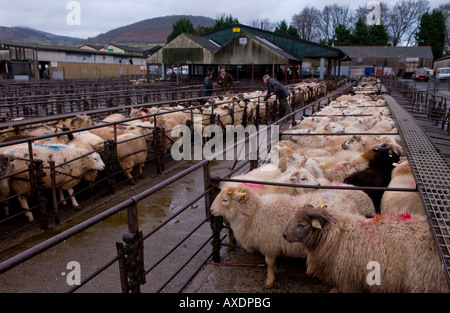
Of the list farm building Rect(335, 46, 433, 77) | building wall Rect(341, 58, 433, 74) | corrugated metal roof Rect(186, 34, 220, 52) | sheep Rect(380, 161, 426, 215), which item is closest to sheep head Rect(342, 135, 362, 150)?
sheep Rect(380, 161, 426, 215)

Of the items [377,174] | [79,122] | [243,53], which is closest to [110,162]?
[79,122]

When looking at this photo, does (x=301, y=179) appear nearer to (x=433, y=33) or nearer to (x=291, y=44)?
(x=291, y=44)

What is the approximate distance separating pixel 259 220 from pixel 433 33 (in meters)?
95.9

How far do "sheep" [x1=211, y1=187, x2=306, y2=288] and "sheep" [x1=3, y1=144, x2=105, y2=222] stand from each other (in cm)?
301

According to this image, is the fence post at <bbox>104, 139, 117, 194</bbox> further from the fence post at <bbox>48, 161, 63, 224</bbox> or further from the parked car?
the parked car

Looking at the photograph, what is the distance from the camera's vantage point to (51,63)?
135 ft

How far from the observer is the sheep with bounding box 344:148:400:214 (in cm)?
468

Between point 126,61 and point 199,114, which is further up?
point 126,61

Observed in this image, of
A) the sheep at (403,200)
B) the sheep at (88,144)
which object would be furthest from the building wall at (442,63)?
the sheep at (88,144)

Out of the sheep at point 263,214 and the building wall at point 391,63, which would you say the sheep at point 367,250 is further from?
the building wall at point 391,63

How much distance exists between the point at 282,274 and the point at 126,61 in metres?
57.8
